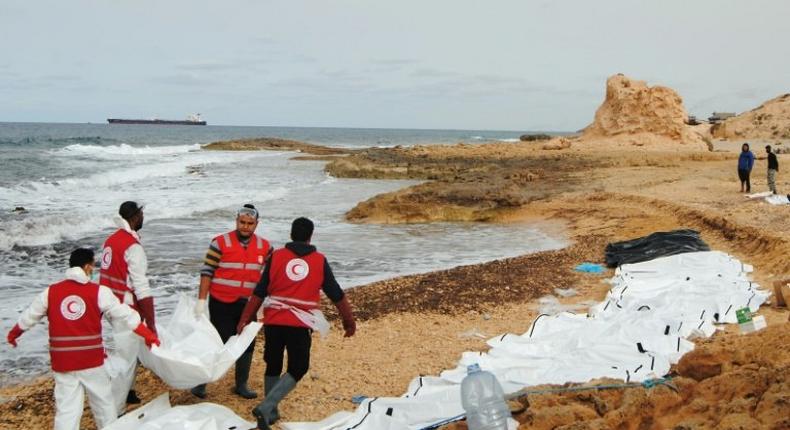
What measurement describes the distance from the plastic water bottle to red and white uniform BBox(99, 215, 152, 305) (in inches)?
99.3

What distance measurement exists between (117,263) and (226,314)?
89cm

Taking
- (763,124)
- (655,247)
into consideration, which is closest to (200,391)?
(655,247)

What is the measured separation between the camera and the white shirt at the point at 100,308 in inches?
168

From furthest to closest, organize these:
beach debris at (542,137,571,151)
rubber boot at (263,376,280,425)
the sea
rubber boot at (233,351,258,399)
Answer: beach debris at (542,137,571,151)
the sea
rubber boot at (233,351,258,399)
rubber boot at (263,376,280,425)

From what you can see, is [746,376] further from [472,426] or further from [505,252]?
[505,252]

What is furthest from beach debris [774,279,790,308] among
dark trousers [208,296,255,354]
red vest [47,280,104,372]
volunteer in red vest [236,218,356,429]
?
red vest [47,280,104,372]

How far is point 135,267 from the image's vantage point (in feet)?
16.2

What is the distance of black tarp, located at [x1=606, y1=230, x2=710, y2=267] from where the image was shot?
1020 centimetres

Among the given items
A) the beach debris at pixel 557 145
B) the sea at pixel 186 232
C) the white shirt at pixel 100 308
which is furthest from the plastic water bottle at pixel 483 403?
the beach debris at pixel 557 145

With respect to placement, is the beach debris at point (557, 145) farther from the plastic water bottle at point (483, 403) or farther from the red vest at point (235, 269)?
the plastic water bottle at point (483, 403)

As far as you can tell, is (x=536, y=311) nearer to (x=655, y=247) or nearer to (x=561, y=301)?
(x=561, y=301)

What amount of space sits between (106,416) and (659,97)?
39738mm

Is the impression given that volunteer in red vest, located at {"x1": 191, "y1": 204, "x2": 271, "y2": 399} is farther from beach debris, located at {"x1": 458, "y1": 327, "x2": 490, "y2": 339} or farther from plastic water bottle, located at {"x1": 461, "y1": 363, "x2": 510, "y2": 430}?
beach debris, located at {"x1": 458, "y1": 327, "x2": 490, "y2": 339}

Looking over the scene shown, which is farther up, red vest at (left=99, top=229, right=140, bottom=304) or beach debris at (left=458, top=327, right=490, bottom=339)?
red vest at (left=99, top=229, right=140, bottom=304)
